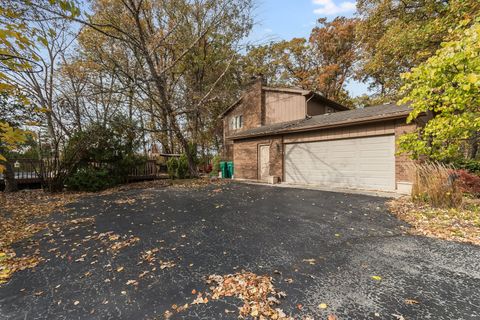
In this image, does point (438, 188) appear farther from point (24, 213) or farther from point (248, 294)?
point (24, 213)

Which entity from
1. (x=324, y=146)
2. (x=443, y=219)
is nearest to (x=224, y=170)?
(x=324, y=146)

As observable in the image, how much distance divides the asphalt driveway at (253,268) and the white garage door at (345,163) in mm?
3567

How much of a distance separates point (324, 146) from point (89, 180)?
1081cm

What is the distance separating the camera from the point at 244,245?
→ 3566 mm

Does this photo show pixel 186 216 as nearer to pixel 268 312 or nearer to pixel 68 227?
pixel 68 227

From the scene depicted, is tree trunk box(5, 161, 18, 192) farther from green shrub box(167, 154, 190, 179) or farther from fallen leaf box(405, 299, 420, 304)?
fallen leaf box(405, 299, 420, 304)

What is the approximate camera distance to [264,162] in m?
12.4

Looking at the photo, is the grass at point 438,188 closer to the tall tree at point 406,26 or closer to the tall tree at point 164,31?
the tall tree at point 406,26

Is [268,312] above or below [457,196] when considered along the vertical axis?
below

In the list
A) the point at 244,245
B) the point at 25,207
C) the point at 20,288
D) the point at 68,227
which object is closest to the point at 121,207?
the point at 68,227

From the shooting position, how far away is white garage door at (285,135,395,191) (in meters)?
7.91

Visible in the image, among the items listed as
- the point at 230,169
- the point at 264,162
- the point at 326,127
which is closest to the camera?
the point at 326,127

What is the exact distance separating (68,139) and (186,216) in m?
8.51

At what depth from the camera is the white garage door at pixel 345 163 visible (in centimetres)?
791
